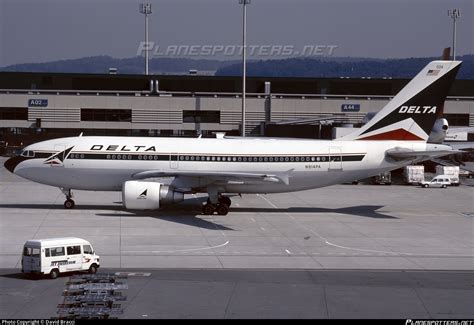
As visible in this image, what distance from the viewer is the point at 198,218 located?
49875mm

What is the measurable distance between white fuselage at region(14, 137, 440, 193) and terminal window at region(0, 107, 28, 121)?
52755 millimetres

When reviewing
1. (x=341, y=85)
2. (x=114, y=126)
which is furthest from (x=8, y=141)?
(x=341, y=85)

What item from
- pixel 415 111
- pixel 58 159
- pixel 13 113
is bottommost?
pixel 58 159

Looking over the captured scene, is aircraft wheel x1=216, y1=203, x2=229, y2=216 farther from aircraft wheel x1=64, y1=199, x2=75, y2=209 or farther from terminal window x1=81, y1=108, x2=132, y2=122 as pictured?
terminal window x1=81, y1=108, x2=132, y2=122

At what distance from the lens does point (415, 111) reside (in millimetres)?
53906

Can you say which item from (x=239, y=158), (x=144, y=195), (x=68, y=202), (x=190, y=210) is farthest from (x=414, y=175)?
(x=68, y=202)

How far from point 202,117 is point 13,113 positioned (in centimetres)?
2642

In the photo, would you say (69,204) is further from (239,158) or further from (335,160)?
(335,160)

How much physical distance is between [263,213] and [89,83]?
69.8 m

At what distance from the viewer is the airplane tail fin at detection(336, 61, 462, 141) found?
53.7 metres

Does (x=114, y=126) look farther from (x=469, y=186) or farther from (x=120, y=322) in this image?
(x=120, y=322)

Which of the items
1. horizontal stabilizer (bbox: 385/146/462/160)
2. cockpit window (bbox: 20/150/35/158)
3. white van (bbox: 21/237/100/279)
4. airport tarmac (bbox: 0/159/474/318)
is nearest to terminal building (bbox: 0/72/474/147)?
airport tarmac (bbox: 0/159/474/318)

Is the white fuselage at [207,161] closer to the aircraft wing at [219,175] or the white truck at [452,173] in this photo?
the aircraft wing at [219,175]

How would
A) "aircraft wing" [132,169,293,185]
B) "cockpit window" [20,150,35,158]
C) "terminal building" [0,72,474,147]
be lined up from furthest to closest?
"terminal building" [0,72,474,147], "cockpit window" [20,150,35,158], "aircraft wing" [132,169,293,185]
